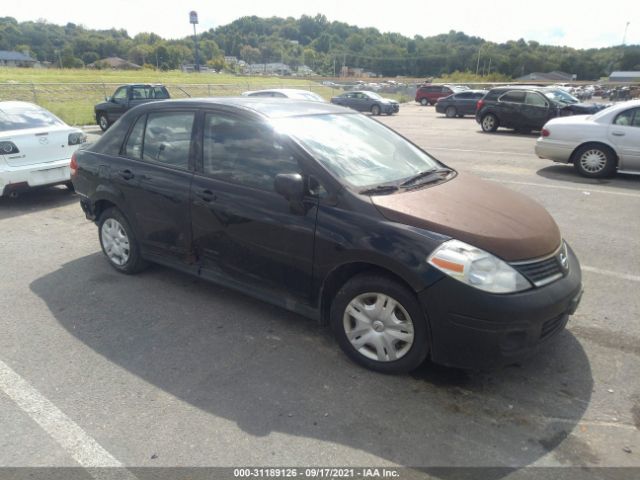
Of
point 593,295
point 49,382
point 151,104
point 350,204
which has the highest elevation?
point 151,104

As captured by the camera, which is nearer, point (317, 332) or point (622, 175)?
point (317, 332)

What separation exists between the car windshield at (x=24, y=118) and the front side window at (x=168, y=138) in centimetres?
433

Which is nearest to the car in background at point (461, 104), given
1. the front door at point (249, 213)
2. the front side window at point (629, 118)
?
the front side window at point (629, 118)

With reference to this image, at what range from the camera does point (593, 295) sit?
4.39 metres

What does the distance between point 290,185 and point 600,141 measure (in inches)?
323

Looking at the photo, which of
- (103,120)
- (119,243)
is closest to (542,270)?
(119,243)

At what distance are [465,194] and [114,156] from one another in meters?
3.28

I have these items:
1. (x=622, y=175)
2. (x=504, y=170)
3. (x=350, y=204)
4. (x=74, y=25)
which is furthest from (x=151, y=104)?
(x=74, y=25)

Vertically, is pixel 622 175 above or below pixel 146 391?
above

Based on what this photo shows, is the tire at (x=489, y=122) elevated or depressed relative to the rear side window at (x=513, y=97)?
depressed

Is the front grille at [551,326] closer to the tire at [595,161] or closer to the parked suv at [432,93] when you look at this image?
the tire at [595,161]

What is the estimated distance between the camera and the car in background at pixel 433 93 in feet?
123

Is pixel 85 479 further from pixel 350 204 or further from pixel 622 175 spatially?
pixel 622 175

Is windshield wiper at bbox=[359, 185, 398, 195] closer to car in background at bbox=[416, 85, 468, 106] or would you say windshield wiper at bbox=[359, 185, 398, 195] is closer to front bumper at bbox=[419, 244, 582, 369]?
front bumper at bbox=[419, 244, 582, 369]
